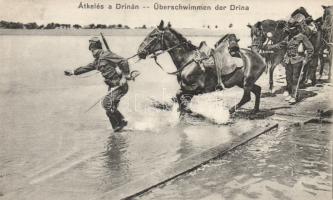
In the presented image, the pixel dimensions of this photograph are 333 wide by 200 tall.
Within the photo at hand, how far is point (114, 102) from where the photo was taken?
330 centimetres

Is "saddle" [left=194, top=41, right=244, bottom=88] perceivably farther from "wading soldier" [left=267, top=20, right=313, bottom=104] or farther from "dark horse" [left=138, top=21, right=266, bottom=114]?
"wading soldier" [left=267, top=20, right=313, bottom=104]

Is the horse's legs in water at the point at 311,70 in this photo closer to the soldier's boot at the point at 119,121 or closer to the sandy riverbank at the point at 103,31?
the sandy riverbank at the point at 103,31

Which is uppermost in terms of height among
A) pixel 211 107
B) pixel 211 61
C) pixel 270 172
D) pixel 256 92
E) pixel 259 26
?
pixel 259 26

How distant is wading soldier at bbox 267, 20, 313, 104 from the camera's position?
134 inches

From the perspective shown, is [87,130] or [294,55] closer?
[87,130]

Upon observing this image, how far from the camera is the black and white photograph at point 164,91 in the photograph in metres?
3.21

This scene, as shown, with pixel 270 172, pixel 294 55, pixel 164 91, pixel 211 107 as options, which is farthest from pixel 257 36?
pixel 270 172

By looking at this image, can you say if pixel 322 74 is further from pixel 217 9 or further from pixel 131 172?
pixel 131 172

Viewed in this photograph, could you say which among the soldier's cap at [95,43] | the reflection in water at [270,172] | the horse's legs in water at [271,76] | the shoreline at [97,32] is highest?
the shoreline at [97,32]

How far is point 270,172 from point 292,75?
0.76 m

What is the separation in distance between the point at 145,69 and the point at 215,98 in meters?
0.55

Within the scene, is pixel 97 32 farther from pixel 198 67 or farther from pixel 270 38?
pixel 270 38

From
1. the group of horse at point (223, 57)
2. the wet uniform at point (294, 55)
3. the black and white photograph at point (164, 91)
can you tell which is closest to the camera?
→ the black and white photograph at point (164, 91)

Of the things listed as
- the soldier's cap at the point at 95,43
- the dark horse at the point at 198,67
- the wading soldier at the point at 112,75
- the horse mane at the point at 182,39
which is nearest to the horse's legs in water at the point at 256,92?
the dark horse at the point at 198,67
